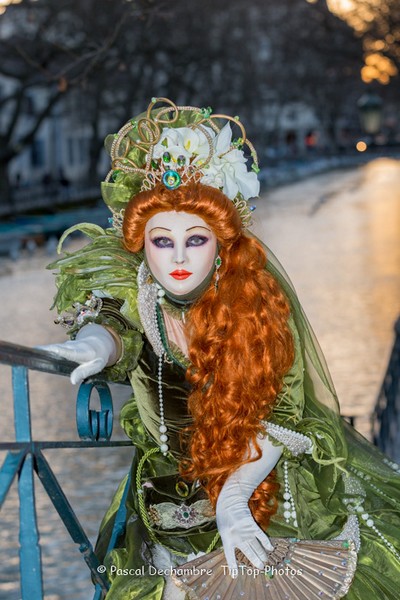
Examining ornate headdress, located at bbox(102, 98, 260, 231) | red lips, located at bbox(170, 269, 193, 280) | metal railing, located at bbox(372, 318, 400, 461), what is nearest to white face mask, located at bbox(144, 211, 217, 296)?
red lips, located at bbox(170, 269, 193, 280)

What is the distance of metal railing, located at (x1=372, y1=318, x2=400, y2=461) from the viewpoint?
7.32 metres

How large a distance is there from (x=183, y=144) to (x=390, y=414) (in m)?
4.54

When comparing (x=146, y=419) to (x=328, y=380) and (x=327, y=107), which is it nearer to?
(x=328, y=380)

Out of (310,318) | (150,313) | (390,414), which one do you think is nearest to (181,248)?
(150,313)

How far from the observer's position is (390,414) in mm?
7805

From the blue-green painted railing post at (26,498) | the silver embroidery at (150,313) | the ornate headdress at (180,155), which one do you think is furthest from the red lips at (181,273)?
the blue-green painted railing post at (26,498)

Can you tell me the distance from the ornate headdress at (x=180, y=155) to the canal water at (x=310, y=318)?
0.74 ft

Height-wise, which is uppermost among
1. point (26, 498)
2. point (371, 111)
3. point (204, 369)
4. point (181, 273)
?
point (371, 111)

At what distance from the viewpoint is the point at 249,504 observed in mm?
3494

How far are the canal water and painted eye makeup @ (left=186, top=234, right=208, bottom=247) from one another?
24 cm

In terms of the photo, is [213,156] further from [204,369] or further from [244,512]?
[244,512]

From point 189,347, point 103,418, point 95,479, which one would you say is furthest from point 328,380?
point 95,479

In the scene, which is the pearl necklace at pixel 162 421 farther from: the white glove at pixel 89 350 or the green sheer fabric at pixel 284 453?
the white glove at pixel 89 350

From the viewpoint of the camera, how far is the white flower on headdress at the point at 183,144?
11.6ft
